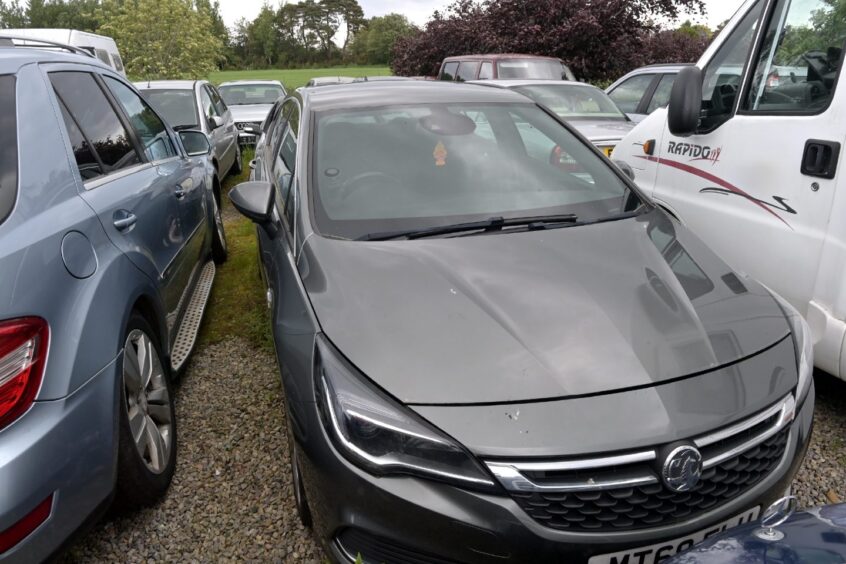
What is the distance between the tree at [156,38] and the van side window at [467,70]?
463 inches

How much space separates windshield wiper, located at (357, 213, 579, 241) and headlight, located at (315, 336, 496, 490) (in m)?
0.72

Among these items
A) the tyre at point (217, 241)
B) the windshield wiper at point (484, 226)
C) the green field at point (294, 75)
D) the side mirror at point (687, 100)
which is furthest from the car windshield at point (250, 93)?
the green field at point (294, 75)

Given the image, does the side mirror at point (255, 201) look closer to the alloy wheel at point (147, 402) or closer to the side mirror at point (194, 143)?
the alloy wheel at point (147, 402)

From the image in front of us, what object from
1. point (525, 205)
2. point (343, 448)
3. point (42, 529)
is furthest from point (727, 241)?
point (42, 529)

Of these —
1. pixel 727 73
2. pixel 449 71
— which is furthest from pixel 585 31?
pixel 727 73

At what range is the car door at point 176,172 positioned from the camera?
3248mm

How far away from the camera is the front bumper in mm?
1458

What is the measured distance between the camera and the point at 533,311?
6.13 feet

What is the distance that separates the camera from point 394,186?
2543 millimetres

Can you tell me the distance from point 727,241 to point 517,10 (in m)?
14.7

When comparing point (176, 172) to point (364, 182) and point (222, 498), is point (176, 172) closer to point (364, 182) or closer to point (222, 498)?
point (364, 182)

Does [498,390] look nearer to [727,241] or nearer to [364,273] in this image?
[364,273]

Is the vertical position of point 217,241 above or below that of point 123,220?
below

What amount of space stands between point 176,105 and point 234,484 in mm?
6685
